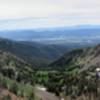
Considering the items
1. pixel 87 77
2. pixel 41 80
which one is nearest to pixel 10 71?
pixel 41 80

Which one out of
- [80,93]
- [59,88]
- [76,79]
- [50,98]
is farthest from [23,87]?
[76,79]

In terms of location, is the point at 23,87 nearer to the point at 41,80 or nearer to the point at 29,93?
the point at 29,93

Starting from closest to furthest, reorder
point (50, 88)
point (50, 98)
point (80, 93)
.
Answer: point (50, 98) → point (80, 93) → point (50, 88)

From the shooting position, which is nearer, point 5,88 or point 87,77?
point 5,88

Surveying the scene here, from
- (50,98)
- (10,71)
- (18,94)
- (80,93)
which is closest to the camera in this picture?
(18,94)

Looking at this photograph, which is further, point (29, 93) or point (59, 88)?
point (59, 88)

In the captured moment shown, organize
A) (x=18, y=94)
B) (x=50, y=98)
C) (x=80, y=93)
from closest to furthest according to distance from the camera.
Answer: (x=18, y=94), (x=50, y=98), (x=80, y=93)

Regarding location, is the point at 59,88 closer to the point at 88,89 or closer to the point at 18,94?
the point at 88,89

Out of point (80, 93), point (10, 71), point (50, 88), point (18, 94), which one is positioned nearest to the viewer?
point (18, 94)

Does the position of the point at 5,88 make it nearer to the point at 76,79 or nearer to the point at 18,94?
the point at 18,94
